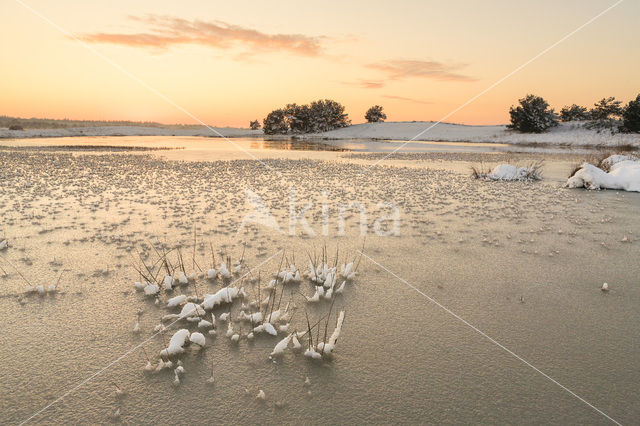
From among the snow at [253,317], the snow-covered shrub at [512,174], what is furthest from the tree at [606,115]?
the snow at [253,317]

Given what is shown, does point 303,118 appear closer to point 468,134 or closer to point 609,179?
point 468,134

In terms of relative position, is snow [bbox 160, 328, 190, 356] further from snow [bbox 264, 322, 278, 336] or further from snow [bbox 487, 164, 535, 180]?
snow [bbox 487, 164, 535, 180]

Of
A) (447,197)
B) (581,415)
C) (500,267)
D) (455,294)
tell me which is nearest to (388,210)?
(447,197)

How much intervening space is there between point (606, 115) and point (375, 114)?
2684 inches

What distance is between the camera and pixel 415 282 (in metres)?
5.93

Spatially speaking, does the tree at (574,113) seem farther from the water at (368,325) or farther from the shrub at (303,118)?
the water at (368,325)

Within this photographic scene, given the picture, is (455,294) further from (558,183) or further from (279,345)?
(558,183)

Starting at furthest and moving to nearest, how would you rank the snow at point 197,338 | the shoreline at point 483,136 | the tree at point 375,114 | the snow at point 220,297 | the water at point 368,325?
the tree at point 375,114
the shoreline at point 483,136
the snow at point 220,297
the snow at point 197,338
the water at point 368,325

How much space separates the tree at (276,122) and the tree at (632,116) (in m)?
85.4

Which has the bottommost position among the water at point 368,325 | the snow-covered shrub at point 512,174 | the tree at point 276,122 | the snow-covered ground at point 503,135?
the water at point 368,325

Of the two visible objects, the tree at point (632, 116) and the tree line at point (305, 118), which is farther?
the tree line at point (305, 118)

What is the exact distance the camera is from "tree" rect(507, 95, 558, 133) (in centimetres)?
7000

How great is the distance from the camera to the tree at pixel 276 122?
4552 inches

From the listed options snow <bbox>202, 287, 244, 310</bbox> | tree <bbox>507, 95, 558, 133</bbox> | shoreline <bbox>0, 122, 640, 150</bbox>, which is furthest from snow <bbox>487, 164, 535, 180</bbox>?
tree <bbox>507, 95, 558, 133</bbox>
